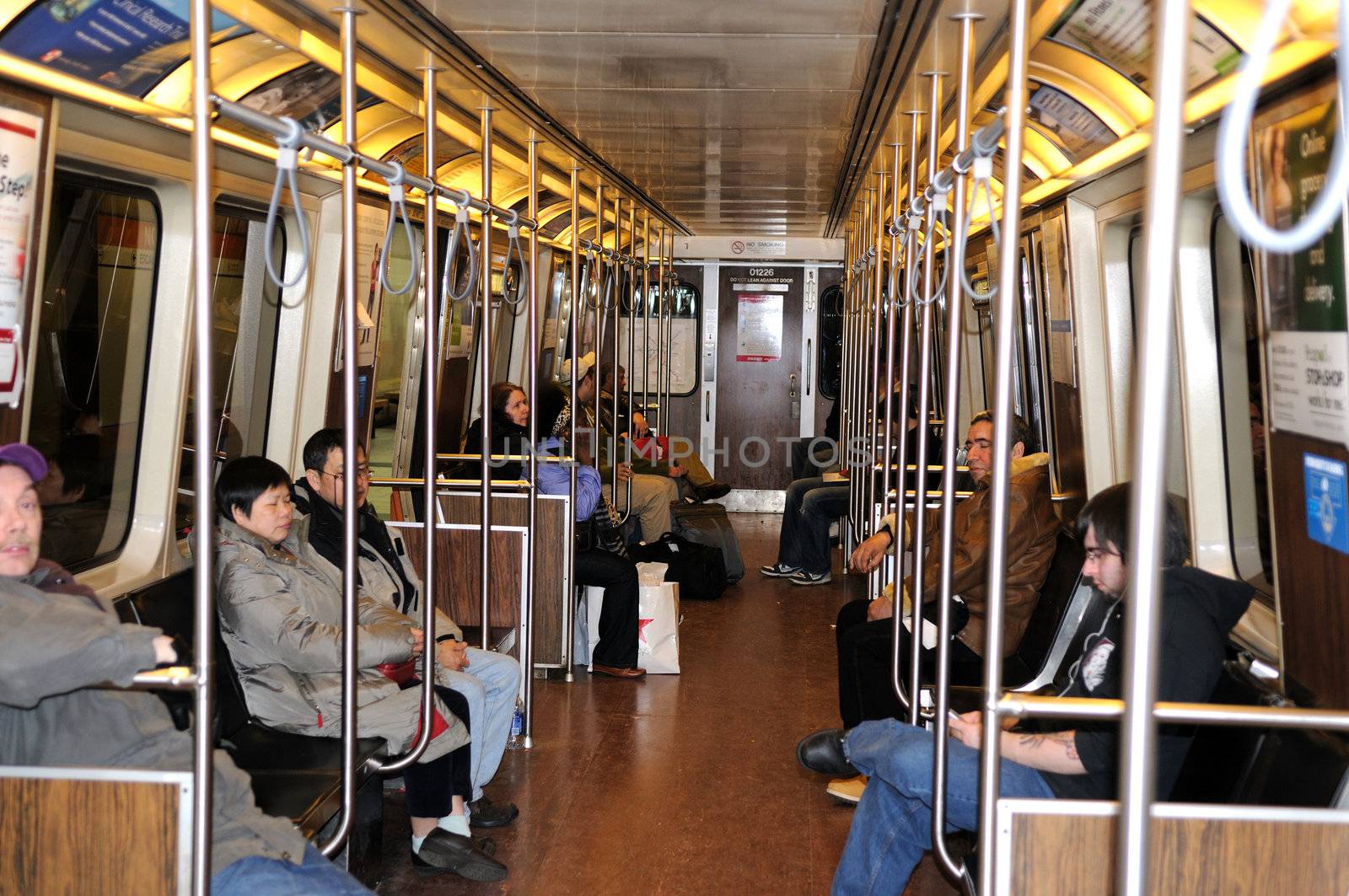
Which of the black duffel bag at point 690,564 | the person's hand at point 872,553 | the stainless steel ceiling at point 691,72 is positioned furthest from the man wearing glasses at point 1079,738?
the black duffel bag at point 690,564

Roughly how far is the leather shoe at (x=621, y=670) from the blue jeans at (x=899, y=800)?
2881 millimetres

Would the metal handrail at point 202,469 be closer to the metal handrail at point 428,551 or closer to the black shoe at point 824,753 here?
the metal handrail at point 428,551

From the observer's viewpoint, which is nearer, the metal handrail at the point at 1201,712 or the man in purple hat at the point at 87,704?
the metal handrail at the point at 1201,712

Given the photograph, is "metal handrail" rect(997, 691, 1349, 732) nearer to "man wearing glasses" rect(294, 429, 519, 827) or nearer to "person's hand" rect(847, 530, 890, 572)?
"man wearing glasses" rect(294, 429, 519, 827)

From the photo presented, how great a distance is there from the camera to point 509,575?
5566 mm

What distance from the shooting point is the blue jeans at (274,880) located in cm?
254

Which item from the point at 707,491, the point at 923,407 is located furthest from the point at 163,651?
the point at 707,491

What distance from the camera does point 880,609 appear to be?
16.4 feet

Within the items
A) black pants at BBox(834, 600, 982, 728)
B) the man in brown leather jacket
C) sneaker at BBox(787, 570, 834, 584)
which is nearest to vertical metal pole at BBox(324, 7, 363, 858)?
the man in brown leather jacket

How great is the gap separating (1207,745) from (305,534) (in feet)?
8.74

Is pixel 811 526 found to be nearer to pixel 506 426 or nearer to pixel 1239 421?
pixel 506 426

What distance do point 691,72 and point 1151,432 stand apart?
11.9ft

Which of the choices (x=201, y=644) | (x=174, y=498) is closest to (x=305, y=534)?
(x=174, y=498)

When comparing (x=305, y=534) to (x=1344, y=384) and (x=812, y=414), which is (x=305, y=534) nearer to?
(x=1344, y=384)
